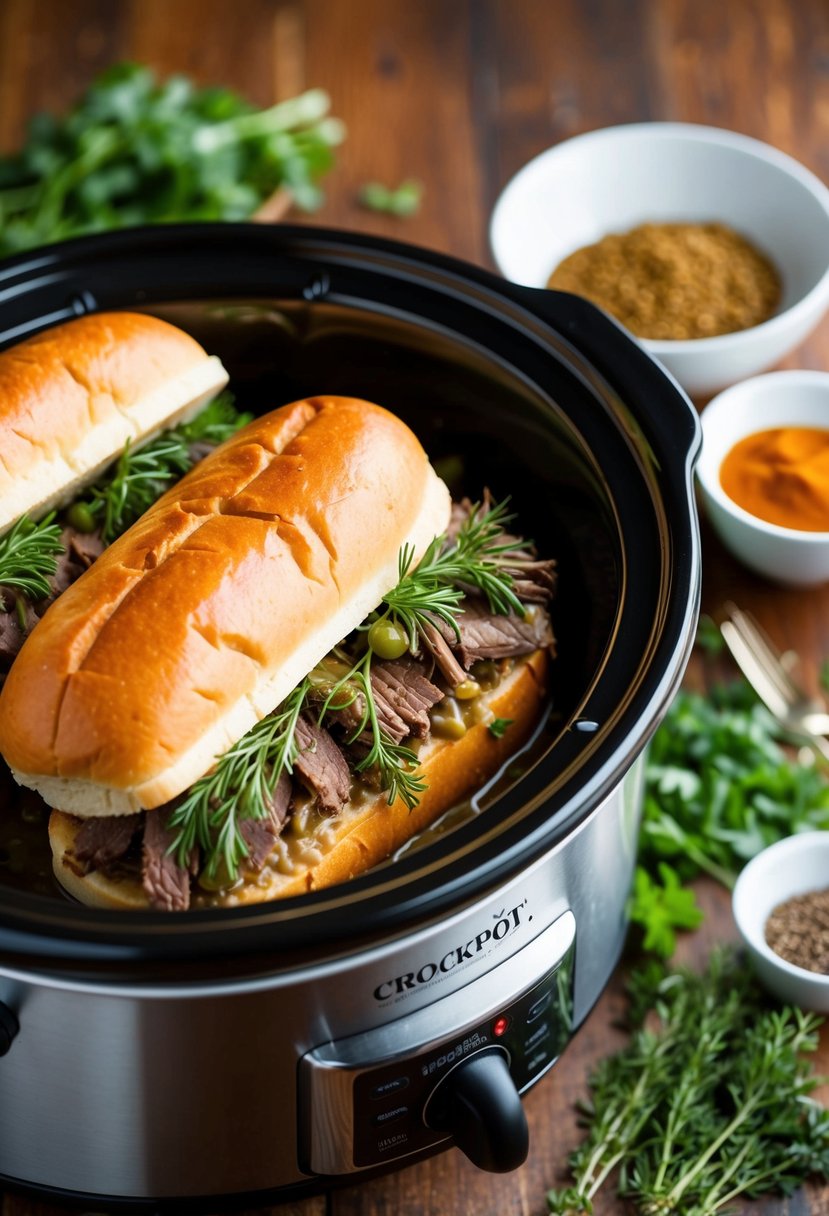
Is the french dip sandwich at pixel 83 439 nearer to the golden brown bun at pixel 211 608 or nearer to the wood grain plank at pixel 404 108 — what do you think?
the golden brown bun at pixel 211 608

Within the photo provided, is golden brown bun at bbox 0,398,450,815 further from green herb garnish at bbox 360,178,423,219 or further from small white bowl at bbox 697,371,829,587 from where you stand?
green herb garnish at bbox 360,178,423,219

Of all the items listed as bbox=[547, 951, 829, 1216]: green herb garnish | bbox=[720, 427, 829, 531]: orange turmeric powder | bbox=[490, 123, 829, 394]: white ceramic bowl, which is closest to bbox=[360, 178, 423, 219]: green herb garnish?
bbox=[490, 123, 829, 394]: white ceramic bowl

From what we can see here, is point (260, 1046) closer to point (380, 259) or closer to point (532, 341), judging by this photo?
point (532, 341)

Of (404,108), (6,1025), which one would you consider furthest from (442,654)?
(404,108)

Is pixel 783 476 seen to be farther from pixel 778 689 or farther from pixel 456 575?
pixel 456 575

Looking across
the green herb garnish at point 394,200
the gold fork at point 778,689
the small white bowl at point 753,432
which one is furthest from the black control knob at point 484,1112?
the green herb garnish at point 394,200

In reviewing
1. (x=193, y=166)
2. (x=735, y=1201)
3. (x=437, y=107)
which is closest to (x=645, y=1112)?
(x=735, y=1201)
